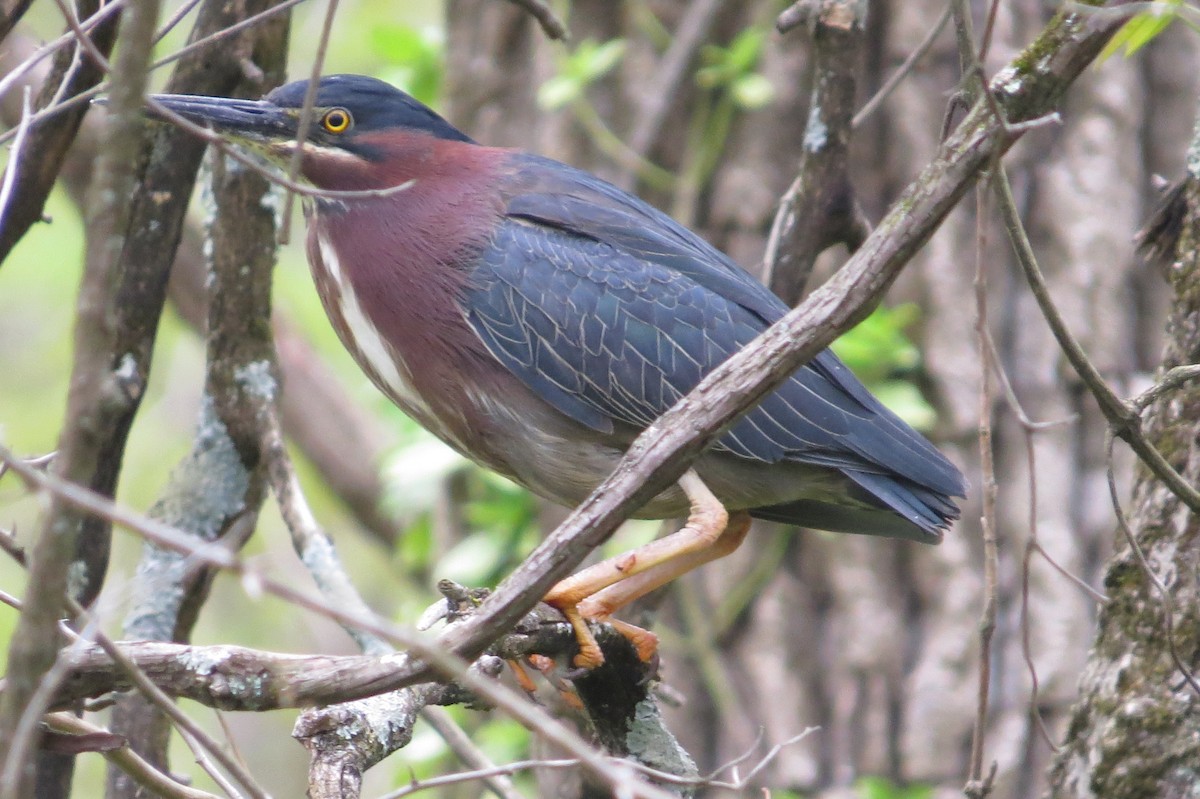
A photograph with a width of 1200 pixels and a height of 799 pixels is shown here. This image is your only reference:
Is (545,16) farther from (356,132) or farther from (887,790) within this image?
(887,790)

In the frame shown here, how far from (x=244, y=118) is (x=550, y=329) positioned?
101 centimetres

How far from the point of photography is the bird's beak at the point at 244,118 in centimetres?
338

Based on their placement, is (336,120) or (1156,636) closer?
(1156,636)

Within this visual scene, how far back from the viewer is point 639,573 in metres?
3.35

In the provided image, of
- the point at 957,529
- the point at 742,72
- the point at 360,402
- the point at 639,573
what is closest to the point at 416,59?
the point at 742,72

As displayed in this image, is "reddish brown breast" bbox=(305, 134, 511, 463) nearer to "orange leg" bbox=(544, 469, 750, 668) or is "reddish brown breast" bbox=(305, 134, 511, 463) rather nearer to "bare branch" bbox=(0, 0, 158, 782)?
"orange leg" bbox=(544, 469, 750, 668)

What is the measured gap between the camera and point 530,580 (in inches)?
77.3

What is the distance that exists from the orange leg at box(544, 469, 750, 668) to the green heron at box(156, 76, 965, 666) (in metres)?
0.01

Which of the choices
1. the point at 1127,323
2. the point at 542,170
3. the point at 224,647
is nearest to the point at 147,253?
the point at 542,170

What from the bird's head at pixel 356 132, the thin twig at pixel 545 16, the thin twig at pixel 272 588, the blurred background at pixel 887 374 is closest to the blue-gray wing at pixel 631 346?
the bird's head at pixel 356 132

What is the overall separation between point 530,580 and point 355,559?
8802 millimetres

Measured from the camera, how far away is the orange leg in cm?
298

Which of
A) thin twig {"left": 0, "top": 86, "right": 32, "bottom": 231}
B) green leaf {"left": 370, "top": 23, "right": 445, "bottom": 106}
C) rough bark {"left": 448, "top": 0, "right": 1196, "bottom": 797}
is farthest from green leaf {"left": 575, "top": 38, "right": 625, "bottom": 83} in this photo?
thin twig {"left": 0, "top": 86, "right": 32, "bottom": 231}

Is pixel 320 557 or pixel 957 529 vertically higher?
pixel 957 529
